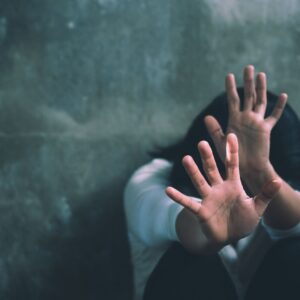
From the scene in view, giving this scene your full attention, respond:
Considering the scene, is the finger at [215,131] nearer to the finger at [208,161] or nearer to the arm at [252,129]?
the arm at [252,129]

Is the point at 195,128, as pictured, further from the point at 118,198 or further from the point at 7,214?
the point at 7,214

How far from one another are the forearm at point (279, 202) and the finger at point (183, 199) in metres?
0.23

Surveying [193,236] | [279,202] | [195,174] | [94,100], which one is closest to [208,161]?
[195,174]

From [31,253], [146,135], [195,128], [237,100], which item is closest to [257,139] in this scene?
[237,100]

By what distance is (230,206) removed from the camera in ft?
2.64

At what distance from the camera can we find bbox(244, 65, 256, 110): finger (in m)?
0.95

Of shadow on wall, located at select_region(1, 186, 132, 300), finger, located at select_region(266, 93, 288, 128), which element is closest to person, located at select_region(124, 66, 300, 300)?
finger, located at select_region(266, 93, 288, 128)

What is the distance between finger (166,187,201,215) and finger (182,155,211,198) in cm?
3

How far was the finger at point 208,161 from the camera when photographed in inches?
30.4

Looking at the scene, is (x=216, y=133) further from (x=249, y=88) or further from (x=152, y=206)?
(x=152, y=206)

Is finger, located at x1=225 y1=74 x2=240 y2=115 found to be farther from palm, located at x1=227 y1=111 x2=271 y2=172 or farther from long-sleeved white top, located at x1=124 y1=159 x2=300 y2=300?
long-sleeved white top, located at x1=124 y1=159 x2=300 y2=300

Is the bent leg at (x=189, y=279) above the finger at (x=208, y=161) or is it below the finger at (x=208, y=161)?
below

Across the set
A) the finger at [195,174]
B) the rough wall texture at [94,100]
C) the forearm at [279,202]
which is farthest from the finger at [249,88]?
the rough wall texture at [94,100]

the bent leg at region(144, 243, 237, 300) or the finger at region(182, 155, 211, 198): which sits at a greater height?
the finger at region(182, 155, 211, 198)
